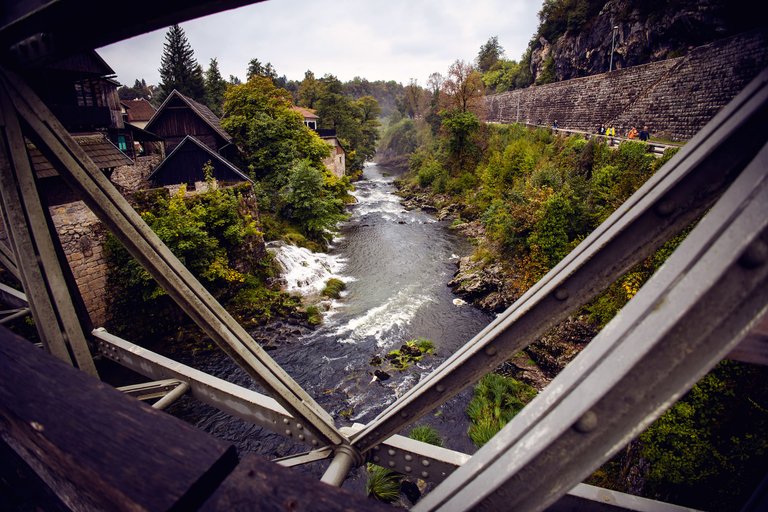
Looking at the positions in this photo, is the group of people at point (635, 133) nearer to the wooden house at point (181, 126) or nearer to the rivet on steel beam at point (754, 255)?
the rivet on steel beam at point (754, 255)

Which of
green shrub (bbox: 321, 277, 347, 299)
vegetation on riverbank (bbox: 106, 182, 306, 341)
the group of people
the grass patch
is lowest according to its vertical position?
the grass patch

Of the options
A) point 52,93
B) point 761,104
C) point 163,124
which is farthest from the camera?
point 163,124

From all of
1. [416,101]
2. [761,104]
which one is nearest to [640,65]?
[761,104]

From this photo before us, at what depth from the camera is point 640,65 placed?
16.1 m

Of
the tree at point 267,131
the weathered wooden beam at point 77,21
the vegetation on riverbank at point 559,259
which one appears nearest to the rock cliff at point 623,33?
the vegetation on riverbank at point 559,259

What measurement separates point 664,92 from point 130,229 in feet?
61.7

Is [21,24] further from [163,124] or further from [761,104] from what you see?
[163,124]

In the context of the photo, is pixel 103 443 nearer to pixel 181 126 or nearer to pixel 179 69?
pixel 181 126

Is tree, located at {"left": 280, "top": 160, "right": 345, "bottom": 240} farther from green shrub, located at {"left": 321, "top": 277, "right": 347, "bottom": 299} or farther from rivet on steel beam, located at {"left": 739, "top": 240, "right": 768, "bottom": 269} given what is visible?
rivet on steel beam, located at {"left": 739, "top": 240, "right": 768, "bottom": 269}

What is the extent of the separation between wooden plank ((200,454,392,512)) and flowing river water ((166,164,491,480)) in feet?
23.8

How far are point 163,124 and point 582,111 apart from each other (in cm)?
2399

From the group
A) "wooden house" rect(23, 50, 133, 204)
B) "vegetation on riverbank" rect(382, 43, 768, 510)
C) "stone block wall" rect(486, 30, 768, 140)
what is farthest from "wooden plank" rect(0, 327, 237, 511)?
"stone block wall" rect(486, 30, 768, 140)

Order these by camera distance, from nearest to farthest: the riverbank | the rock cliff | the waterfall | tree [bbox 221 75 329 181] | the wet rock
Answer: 1. the wet rock
2. the riverbank
3. the rock cliff
4. the waterfall
5. tree [bbox 221 75 329 181]

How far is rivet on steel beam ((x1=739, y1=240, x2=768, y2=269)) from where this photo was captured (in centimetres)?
41
